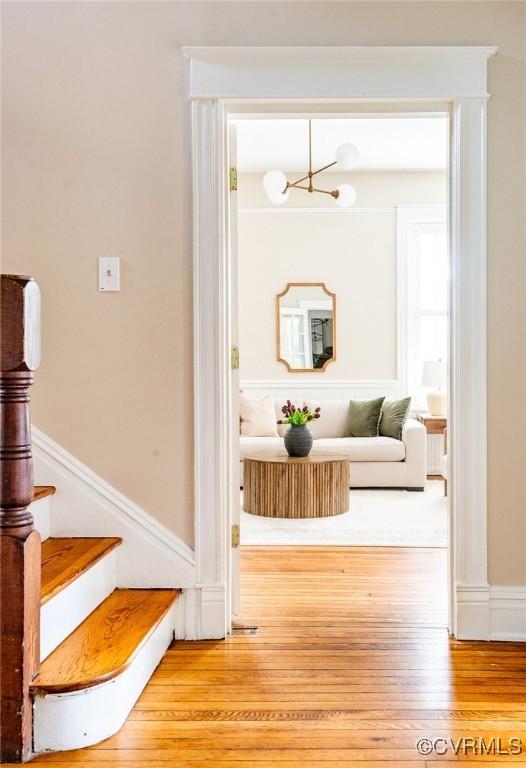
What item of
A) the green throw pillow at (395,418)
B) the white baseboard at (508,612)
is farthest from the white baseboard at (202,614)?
the green throw pillow at (395,418)

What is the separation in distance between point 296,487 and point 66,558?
107 inches

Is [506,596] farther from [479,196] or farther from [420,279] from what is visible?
[420,279]

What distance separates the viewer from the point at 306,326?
702cm

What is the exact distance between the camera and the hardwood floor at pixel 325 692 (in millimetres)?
1753

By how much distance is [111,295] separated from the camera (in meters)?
2.56

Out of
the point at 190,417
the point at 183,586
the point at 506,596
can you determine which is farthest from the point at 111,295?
the point at 506,596

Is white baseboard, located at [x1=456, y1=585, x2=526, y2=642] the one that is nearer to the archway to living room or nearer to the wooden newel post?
the wooden newel post

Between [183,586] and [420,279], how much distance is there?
5.20m

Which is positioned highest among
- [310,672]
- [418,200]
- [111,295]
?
[418,200]

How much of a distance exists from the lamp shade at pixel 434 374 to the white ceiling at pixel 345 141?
2014 mm

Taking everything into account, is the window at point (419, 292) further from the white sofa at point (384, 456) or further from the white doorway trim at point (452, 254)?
the white doorway trim at point (452, 254)

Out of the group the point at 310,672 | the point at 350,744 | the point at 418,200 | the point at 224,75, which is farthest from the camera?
the point at 418,200

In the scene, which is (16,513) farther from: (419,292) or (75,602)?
(419,292)

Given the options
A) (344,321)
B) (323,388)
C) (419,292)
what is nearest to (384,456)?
(323,388)
